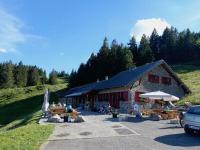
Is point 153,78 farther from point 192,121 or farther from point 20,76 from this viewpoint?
point 20,76

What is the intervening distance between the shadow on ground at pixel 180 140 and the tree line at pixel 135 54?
5923cm

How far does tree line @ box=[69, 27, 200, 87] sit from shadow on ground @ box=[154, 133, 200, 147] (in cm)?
5923

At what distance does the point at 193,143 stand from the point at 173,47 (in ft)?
292

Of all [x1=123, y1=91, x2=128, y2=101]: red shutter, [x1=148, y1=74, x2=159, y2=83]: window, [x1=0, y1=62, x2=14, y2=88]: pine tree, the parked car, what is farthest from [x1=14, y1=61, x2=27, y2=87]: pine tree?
the parked car

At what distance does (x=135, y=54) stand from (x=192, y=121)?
77823mm

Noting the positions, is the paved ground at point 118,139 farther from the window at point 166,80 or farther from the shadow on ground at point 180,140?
the window at point 166,80

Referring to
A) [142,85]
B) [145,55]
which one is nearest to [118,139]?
[142,85]

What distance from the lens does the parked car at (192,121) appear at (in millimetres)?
15484

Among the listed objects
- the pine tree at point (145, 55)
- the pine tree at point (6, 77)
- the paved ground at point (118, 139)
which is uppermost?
the pine tree at point (145, 55)

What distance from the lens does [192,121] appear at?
618 inches

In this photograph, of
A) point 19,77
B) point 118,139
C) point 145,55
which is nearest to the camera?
point 118,139

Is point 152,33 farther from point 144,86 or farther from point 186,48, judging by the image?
point 144,86

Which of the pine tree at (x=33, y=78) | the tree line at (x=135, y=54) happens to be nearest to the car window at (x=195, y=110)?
the tree line at (x=135, y=54)

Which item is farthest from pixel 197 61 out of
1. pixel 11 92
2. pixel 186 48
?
pixel 11 92
